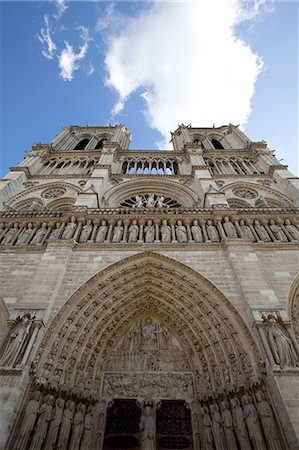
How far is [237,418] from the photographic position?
532 cm

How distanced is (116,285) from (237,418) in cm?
392

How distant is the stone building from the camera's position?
5.25m

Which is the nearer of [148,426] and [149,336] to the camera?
[148,426]

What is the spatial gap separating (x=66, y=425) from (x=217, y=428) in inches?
110

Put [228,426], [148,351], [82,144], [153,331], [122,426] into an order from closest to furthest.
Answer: [228,426] → [122,426] → [148,351] → [153,331] → [82,144]

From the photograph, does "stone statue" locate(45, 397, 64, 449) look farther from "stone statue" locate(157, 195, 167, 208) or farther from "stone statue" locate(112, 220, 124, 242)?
"stone statue" locate(157, 195, 167, 208)

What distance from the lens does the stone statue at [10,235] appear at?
8924 millimetres

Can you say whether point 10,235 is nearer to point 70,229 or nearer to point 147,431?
point 70,229

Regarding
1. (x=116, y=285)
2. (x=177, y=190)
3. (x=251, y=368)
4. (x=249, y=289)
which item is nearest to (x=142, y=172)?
(x=177, y=190)

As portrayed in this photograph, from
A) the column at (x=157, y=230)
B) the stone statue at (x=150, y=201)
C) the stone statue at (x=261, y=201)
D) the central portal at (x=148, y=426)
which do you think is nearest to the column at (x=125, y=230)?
the column at (x=157, y=230)

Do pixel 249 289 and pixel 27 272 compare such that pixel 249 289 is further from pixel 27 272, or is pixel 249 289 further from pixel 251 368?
pixel 27 272

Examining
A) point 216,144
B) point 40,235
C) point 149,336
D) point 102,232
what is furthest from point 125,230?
point 216,144

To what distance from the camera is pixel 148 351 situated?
282 inches

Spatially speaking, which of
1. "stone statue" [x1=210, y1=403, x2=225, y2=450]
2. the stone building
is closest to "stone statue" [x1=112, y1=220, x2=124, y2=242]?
the stone building
